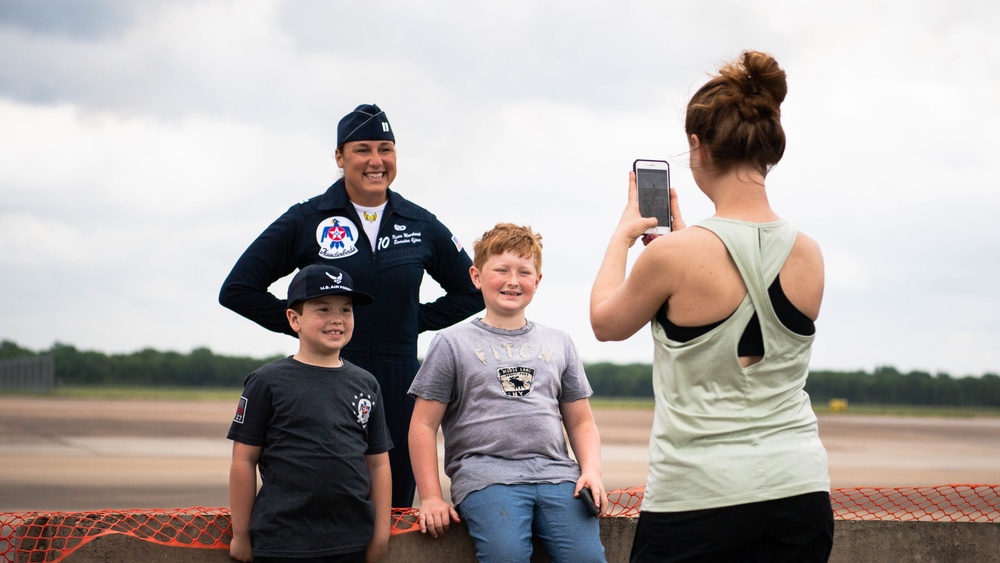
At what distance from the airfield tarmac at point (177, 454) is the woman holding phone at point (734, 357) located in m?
12.3

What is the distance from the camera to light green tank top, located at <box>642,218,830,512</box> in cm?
231

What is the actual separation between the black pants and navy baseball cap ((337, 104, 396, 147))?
284 centimetres

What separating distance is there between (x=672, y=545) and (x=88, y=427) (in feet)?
102

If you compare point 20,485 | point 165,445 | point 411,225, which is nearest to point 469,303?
point 411,225

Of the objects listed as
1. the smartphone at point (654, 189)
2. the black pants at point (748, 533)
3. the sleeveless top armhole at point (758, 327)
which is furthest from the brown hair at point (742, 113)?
the black pants at point (748, 533)

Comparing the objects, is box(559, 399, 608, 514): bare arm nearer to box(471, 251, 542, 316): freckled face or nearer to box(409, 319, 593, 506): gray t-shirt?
box(409, 319, 593, 506): gray t-shirt

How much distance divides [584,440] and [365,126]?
1860 millimetres

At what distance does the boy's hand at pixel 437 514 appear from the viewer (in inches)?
152

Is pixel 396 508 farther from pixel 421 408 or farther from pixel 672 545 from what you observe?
pixel 672 545

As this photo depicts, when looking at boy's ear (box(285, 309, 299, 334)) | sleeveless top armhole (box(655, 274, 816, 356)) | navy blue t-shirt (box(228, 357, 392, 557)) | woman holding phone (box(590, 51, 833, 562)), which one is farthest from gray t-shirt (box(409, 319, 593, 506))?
sleeveless top armhole (box(655, 274, 816, 356))

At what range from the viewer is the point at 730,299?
229 centimetres

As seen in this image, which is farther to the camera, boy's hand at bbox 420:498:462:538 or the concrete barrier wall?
the concrete barrier wall

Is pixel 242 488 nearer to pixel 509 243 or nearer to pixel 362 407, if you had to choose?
pixel 362 407

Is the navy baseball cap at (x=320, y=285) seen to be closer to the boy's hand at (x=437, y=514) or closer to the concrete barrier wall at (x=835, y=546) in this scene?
the boy's hand at (x=437, y=514)
